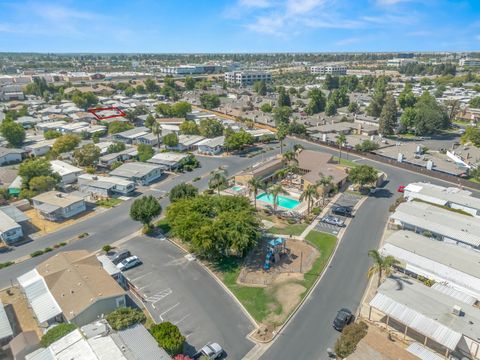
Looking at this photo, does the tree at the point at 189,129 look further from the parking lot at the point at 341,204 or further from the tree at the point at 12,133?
the parking lot at the point at 341,204

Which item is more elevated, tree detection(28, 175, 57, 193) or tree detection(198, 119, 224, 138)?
tree detection(198, 119, 224, 138)

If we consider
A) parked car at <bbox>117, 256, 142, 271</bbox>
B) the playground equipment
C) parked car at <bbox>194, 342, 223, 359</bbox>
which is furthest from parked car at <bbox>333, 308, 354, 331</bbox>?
parked car at <bbox>117, 256, 142, 271</bbox>

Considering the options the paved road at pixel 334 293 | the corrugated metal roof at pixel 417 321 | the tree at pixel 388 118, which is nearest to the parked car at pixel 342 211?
the paved road at pixel 334 293

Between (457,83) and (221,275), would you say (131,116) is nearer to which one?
(221,275)

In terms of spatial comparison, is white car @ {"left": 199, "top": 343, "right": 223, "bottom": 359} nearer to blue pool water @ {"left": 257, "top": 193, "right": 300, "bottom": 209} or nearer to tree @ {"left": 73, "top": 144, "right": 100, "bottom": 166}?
blue pool water @ {"left": 257, "top": 193, "right": 300, "bottom": 209}

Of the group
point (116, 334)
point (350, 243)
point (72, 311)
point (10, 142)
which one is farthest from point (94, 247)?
point (10, 142)

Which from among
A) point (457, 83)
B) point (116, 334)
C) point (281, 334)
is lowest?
point (281, 334)
